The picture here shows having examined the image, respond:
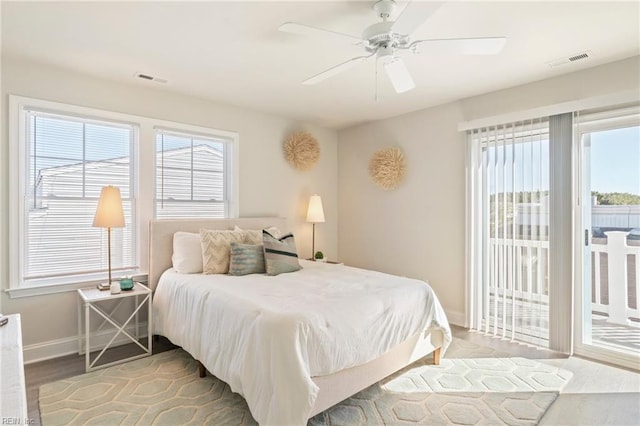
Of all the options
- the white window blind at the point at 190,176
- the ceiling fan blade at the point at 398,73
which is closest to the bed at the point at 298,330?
the white window blind at the point at 190,176

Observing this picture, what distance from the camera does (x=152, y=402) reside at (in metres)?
2.30

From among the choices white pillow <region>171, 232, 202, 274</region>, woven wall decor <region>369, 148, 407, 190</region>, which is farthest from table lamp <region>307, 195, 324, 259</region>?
white pillow <region>171, 232, 202, 274</region>

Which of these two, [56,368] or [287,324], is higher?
[287,324]

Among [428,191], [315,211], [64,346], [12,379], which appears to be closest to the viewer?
[12,379]

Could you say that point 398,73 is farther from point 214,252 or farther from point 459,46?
point 214,252

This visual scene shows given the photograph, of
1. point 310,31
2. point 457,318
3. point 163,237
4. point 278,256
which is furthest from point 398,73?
point 457,318

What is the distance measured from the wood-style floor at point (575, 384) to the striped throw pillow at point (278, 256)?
1.21 meters

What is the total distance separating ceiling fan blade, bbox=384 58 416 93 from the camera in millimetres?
2234

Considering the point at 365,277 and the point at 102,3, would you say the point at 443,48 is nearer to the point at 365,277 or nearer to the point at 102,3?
the point at 365,277

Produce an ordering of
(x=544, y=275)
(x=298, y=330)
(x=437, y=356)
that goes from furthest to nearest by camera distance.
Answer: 1. (x=544, y=275)
2. (x=437, y=356)
3. (x=298, y=330)

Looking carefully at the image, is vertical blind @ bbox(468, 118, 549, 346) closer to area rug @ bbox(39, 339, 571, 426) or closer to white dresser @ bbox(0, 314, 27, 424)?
area rug @ bbox(39, 339, 571, 426)

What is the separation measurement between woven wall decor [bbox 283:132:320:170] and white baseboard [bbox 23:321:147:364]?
264 cm

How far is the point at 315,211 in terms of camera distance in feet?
15.3

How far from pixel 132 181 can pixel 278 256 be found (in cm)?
169
